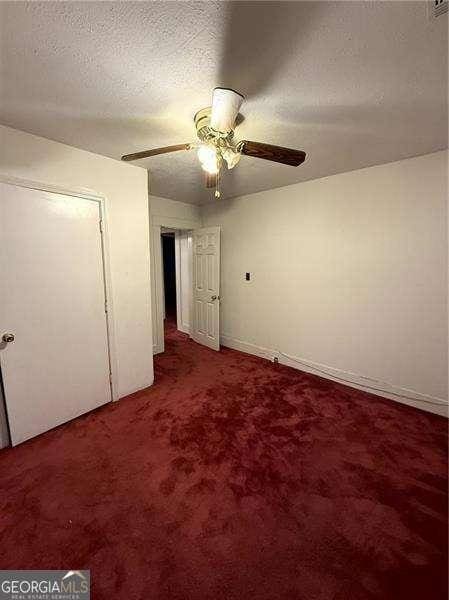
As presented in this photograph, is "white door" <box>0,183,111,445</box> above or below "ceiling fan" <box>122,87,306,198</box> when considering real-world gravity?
below

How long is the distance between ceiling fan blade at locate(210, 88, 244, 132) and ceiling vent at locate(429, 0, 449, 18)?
0.78 metres

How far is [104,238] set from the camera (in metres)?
2.32

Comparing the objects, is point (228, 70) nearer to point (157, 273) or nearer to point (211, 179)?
point (211, 179)

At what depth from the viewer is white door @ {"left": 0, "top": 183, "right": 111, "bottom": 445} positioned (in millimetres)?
1826

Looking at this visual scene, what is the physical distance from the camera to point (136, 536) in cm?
132

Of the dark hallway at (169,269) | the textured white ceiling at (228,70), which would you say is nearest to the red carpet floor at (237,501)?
the textured white ceiling at (228,70)

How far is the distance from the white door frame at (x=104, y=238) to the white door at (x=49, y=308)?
0.04 metres

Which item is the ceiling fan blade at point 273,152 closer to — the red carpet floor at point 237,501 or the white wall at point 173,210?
the red carpet floor at point 237,501

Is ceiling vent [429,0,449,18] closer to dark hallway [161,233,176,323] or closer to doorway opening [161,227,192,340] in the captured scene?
doorway opening [161,227,192,340]

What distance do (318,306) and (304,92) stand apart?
7.17ft

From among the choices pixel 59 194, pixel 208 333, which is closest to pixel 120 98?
pixel 59 194

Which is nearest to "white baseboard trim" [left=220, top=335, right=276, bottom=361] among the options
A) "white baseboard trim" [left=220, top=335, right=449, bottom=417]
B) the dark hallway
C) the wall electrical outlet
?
"white baseboard trim" [left=220, top=335, right=449, bottom=417]

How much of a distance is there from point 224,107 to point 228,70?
15 cm

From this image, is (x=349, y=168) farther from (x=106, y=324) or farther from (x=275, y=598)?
(x=275, y=598)
